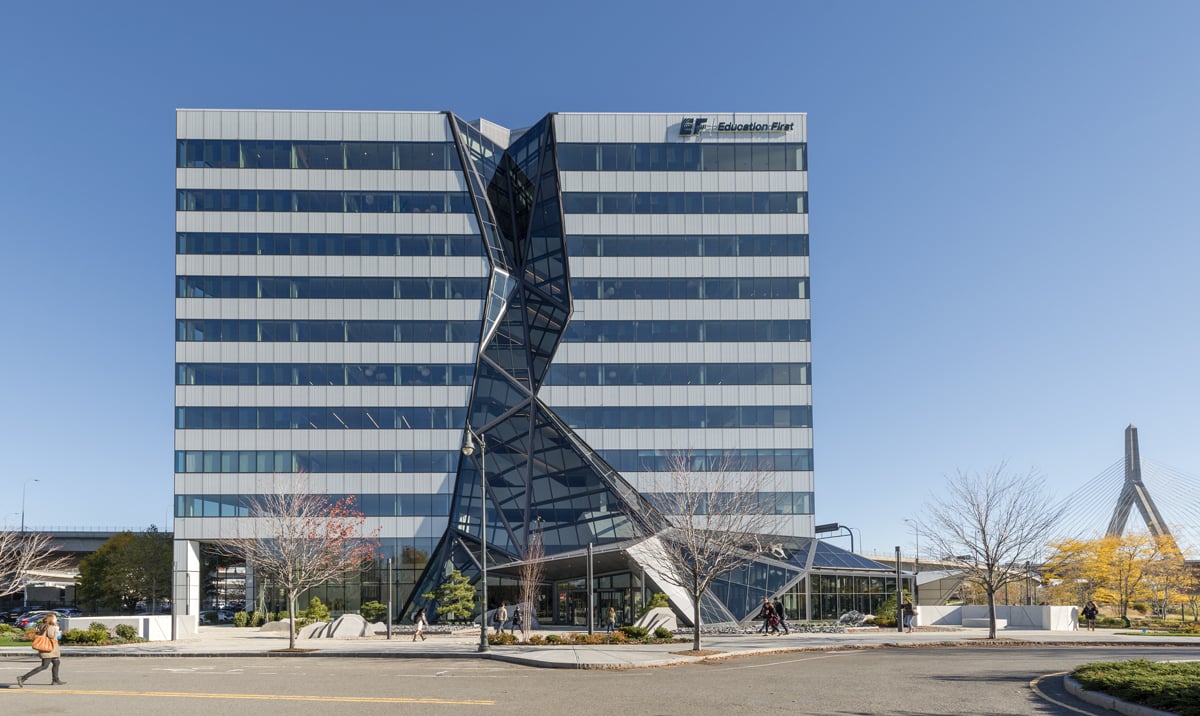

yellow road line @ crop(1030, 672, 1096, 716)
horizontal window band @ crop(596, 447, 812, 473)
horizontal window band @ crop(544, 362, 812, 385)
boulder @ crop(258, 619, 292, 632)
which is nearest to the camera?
yellow road line @ crop(1030, 672, 1096, 716)

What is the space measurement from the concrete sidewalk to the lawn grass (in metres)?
12.1

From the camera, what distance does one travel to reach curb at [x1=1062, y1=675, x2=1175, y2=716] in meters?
17.3

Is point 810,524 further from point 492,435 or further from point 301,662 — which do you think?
point 301,662

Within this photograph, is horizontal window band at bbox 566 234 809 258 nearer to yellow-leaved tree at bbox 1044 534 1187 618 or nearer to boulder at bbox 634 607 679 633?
boulder at bbox 634 607 679 633

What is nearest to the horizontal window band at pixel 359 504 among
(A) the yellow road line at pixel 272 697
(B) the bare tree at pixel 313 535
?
(B) the bare tree at pixel 313 535

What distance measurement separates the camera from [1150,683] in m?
19.2

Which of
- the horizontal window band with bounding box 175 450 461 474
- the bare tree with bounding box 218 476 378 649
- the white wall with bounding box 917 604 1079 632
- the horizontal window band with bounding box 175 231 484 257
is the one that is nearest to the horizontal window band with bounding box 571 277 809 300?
the horizontal window band with bounding box 175 231 484 257

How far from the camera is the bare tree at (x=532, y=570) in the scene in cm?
5300

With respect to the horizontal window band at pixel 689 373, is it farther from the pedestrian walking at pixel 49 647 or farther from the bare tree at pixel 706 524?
the pedestrian walking at pixel 49 647

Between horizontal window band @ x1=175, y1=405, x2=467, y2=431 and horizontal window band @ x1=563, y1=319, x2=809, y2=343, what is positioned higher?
horizontal window band @ x1=563, y1=319, x2=809, y2=343

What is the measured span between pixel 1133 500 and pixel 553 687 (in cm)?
7994

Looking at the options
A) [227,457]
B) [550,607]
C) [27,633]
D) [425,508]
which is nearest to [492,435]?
[425,508]

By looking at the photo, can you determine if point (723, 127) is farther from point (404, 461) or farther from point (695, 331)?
point (404, 461)

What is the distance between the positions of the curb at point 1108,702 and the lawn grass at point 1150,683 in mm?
141
